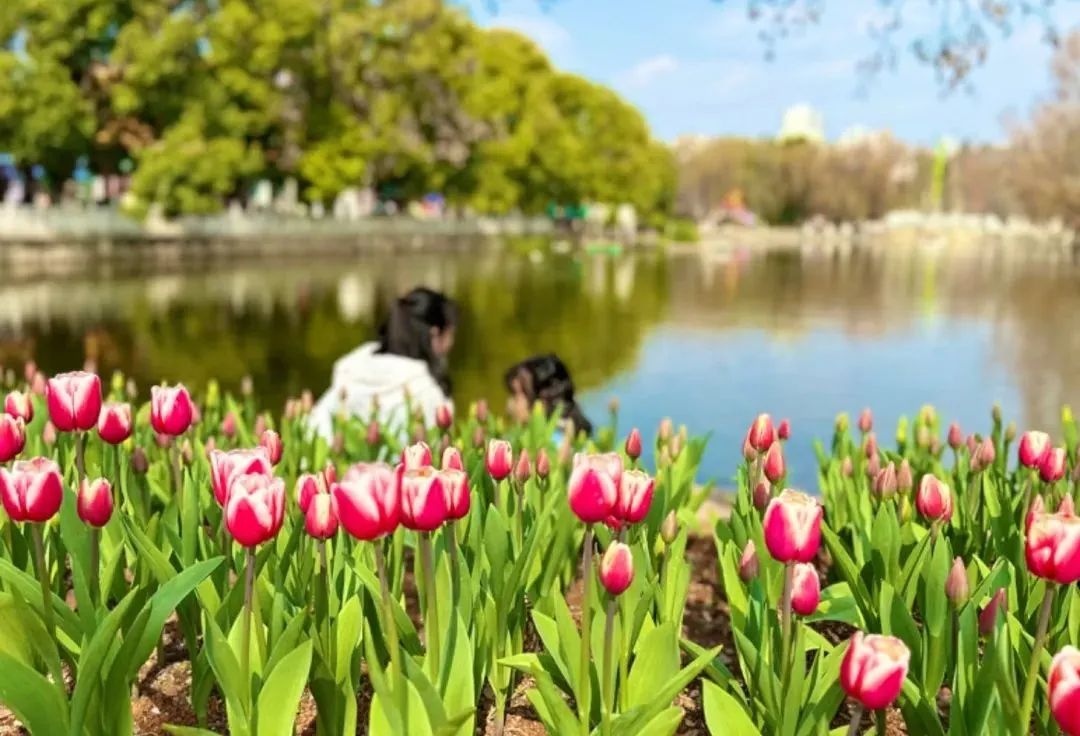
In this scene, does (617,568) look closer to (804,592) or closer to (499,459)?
(804,592)

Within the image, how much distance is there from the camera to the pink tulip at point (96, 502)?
2523 mm

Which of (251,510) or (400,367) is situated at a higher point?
(251,510)

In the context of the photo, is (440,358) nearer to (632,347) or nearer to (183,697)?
(183,697)

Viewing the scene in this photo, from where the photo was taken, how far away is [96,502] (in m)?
2.53

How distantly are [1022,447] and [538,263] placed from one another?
1598 inches

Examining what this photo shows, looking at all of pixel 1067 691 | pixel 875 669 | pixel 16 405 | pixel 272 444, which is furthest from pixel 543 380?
pixel 1067 691

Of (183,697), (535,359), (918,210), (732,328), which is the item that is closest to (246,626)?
(183,697)

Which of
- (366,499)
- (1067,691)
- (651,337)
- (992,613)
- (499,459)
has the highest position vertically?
(366,499)

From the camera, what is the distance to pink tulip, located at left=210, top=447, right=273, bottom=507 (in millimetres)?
2365

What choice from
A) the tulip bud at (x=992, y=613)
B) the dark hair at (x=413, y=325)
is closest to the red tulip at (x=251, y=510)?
Result: the tulip bud at (x=992, y=613)

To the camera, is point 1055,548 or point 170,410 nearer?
point 1055,548

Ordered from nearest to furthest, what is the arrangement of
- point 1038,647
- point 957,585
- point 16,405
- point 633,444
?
1. point 1038,647
2. point 957,585
3. point 16,405
4. point 633,444

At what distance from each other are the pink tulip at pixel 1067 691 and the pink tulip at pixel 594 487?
2.63ft

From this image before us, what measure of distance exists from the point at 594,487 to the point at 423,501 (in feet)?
1.07
